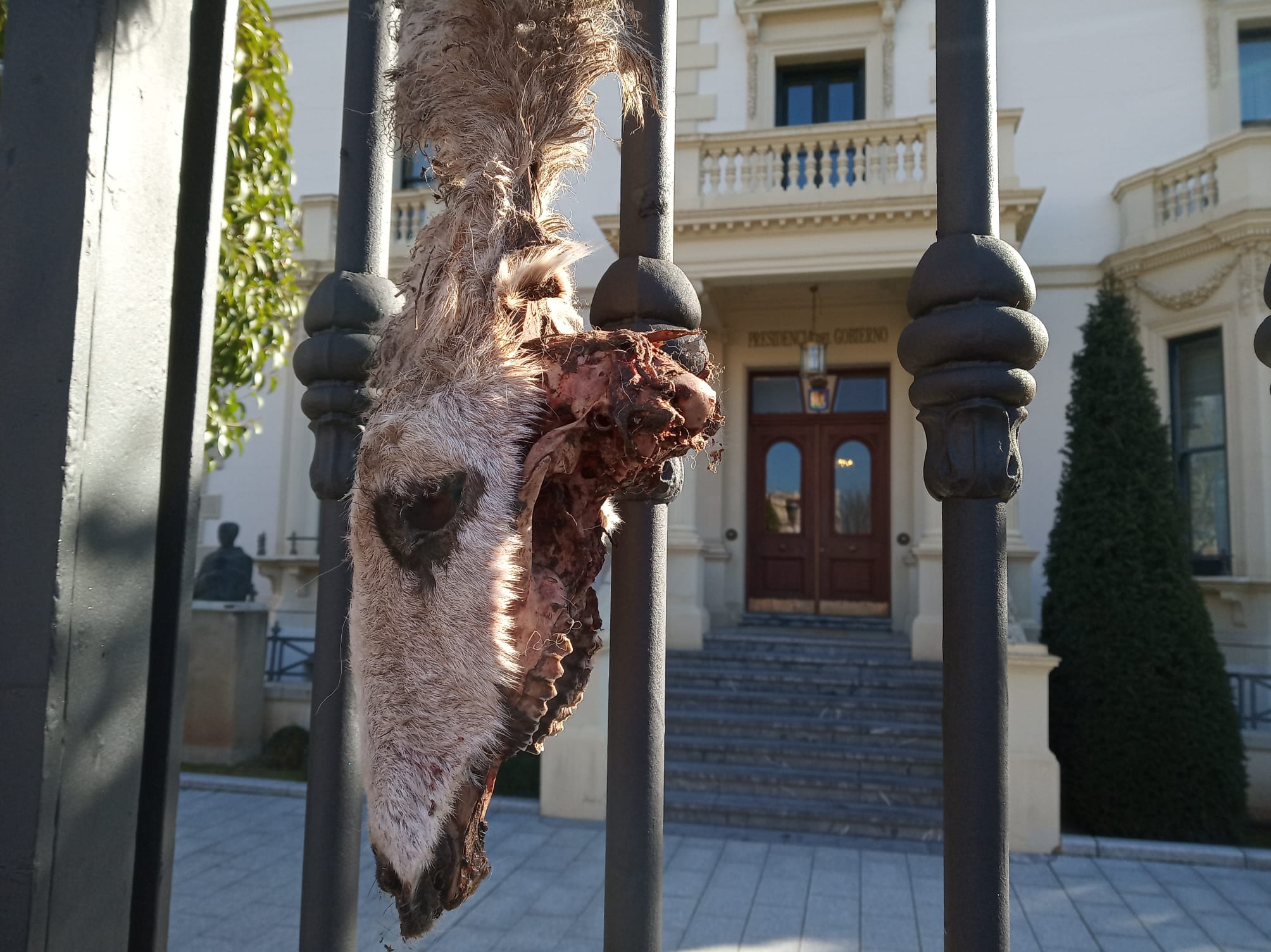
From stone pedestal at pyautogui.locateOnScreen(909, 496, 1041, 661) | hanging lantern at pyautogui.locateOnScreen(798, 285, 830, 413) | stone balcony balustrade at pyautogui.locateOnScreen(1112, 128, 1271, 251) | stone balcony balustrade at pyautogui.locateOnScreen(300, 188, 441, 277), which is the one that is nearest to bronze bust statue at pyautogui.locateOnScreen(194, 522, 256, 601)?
stone balcony balustrade at pyautogui.locateOnScreen(300, 188, 441, 277)

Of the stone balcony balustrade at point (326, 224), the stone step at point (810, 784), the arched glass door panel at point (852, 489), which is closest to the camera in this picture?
the stone step at point (810, 784)

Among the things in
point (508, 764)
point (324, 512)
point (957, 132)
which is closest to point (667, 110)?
point (957, 132)

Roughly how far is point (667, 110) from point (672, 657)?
780 cm

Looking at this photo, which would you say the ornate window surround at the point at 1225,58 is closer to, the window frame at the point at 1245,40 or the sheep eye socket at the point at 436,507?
the window frame at the point at 1245,40

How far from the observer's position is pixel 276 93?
12.2ft

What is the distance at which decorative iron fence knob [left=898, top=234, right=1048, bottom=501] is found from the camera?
1.31 m

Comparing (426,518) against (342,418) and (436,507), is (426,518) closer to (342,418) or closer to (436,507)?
(436,507)

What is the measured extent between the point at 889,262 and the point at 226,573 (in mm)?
8588

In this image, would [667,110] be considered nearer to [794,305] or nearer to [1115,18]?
[794,305]

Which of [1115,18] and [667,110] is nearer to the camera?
[667,110]

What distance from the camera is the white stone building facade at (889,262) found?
29.4 ft

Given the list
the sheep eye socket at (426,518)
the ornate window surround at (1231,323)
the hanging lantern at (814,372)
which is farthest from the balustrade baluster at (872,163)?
the sheep eye socket at (426,518)

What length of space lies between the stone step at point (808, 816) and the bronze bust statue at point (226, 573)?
6141mm

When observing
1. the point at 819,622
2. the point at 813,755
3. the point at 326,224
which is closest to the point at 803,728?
the point at 813,755
